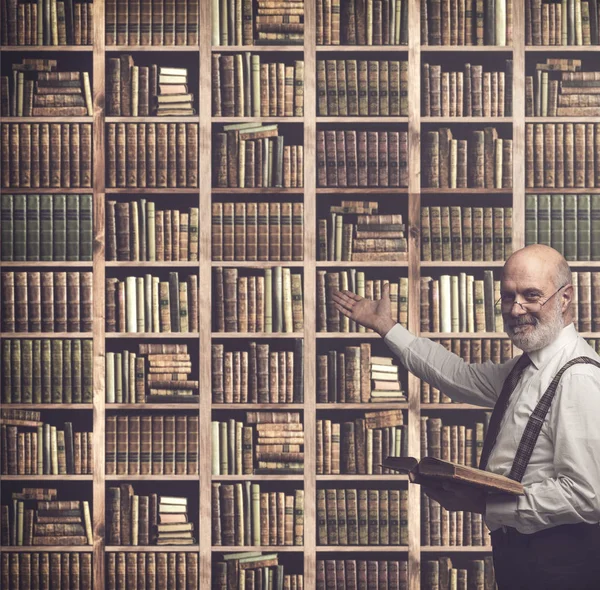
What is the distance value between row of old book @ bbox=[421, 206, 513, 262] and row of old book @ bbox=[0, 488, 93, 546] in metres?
2.04

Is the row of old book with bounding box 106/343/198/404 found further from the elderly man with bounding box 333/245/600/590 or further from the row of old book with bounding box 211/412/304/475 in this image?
the elderly man with bounding box 333/245/600/590

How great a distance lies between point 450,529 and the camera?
411 cm

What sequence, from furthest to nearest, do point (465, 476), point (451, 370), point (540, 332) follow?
point (451, 370), point (540, 332), point (465, 476)

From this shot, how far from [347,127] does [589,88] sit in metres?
1.16

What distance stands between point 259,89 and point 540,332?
80.9 inches

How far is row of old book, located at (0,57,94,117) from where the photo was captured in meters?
4.15

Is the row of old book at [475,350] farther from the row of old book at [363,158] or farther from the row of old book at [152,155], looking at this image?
the row of old book at [152,155]

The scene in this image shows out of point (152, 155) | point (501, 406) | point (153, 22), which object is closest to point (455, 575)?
Answer: point (501, 406)

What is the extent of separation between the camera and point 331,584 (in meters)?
4.13

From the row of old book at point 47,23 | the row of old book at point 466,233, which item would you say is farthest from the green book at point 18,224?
the row of old book at point 466,233

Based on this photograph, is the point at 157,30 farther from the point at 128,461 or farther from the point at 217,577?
the point at 217,577

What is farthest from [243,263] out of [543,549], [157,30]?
[543,549]

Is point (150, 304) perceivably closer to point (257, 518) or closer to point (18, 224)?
point (18, 224)

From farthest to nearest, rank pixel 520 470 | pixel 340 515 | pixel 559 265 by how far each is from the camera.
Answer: pixel 340 515
pixel 559 265
pixel 520 470
